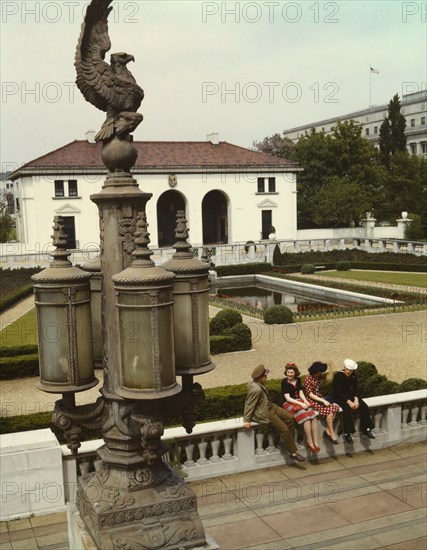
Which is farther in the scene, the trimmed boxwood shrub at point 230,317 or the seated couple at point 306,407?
the trimmed boxwood shrub at point 230,317

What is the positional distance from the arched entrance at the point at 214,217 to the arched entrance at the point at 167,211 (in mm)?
3160

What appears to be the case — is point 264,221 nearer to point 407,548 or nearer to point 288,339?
point 288,339

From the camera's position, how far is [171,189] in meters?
51.6

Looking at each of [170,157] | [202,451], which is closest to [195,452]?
[202,451]

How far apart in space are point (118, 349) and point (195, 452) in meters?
5.29

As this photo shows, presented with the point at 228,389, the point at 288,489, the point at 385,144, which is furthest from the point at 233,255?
the point at 288,489

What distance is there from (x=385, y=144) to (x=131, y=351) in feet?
219

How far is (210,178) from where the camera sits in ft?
174

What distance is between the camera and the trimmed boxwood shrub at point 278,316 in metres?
23.0

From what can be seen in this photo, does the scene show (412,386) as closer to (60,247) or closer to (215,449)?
(215,449)

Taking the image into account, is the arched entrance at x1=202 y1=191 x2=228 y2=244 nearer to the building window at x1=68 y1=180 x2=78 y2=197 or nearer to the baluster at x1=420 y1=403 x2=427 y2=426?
the building window at x1=68 y1=180 x2=78 y2=197

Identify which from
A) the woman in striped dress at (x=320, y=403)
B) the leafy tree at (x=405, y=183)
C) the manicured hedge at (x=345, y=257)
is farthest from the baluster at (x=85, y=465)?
the leafy tree at (x=405, y=183)

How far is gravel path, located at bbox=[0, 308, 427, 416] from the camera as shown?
14.9 meters

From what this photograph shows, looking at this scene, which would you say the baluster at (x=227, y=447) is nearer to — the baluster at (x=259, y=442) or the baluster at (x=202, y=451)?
the baluster at (x=202, y=451)
